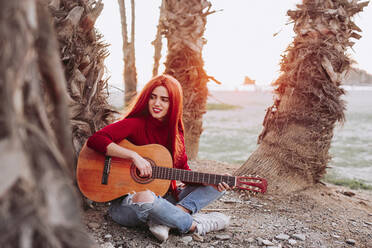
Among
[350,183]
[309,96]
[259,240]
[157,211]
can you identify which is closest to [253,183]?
[259,240]

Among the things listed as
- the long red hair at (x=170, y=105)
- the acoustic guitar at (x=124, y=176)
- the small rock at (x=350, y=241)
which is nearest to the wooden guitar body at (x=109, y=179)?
the acoustic guitar at (x=124, y=176)

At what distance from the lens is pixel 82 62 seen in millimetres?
2875

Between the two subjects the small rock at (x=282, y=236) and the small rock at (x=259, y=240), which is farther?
the small rock at (x=282, y=236)

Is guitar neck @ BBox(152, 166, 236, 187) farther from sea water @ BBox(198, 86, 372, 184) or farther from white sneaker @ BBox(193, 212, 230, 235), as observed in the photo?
sea water @ BBox(198, 86, 372, 184)

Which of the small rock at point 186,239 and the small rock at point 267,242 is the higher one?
the small rock at point 267,242

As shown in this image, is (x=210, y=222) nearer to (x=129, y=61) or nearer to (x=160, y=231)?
(x=160, y=231)

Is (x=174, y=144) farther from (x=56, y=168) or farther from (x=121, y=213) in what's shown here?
(x=56, y=168)

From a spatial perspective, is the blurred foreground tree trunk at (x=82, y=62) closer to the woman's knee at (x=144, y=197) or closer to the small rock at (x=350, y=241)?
the woman's knee at (x=144, y=197)

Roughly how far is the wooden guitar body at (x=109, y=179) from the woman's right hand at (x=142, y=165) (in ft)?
0.41

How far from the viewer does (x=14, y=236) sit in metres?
0.88

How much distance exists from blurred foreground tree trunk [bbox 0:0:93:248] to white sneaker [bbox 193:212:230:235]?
1.95 meters

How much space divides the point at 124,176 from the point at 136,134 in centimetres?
42

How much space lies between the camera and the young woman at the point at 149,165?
8.54ft

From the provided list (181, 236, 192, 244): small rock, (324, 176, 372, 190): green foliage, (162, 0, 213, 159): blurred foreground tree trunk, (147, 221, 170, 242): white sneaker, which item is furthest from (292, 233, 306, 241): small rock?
(324, 176, 372, 190): green foliage
